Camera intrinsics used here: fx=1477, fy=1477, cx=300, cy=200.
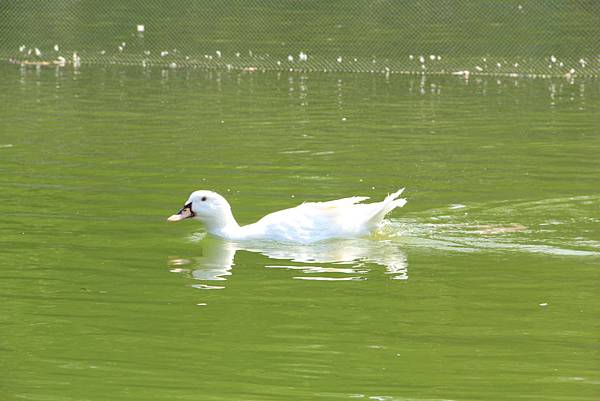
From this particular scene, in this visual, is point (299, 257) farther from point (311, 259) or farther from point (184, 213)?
point (184, 213)

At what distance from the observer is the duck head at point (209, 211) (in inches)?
558

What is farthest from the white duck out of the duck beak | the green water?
the green water

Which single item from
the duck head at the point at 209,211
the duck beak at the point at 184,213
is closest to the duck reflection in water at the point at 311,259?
the duck head at the point at 209,211

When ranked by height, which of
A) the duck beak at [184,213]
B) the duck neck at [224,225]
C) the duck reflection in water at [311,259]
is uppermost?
the duck beak at [184,213]

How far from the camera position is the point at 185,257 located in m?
13.5

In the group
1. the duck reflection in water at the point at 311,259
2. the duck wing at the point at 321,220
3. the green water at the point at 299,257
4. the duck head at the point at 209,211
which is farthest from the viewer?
the duck head at the point at 209,211

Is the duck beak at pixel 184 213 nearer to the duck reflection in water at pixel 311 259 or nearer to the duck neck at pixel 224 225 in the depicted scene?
the duck neck at pixel 224 225

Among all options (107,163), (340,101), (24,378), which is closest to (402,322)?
(24,378)

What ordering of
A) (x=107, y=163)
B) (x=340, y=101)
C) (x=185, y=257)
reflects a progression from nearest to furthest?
(x=185, y=257) < (x=107, y=163) < (x=340, y=101)

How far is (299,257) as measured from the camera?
44.0 feet

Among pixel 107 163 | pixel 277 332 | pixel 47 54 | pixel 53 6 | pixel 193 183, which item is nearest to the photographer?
pixel 277 332

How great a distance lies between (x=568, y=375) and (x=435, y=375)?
0.85 metres

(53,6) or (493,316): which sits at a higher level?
(53,6)

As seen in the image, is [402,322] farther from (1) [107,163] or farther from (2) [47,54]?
(2) [47,54]
